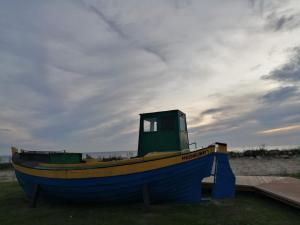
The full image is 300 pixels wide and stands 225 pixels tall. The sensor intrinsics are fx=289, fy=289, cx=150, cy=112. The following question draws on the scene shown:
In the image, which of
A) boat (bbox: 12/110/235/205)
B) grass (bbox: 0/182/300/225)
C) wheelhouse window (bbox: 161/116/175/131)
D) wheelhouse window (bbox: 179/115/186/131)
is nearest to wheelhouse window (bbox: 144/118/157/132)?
boat (bbox: 12/110/235/205)

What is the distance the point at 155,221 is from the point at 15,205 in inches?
264

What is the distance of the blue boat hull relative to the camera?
31.9 feet

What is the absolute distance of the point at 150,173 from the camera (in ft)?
31.6

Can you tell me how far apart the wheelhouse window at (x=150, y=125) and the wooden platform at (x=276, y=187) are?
372cm

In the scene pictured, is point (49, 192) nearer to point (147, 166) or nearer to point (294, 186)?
point (147, 166)

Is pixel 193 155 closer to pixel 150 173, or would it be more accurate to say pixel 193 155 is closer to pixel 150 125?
pixel 150 173

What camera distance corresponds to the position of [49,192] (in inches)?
452

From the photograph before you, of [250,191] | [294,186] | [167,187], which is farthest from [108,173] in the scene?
[294,186]

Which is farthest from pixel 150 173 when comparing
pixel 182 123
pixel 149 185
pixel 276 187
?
pixel 276 187

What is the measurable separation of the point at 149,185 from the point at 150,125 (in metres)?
3.04

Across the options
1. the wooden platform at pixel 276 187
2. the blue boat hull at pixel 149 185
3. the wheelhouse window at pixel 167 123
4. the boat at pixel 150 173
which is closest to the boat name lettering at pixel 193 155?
the boat at pixel 150 173

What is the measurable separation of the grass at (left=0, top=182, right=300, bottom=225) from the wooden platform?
40cm

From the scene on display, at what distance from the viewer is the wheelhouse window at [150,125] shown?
39.6 feet

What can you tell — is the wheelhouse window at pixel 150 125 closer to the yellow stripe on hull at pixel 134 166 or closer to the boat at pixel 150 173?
the boat at pixel 150 173
